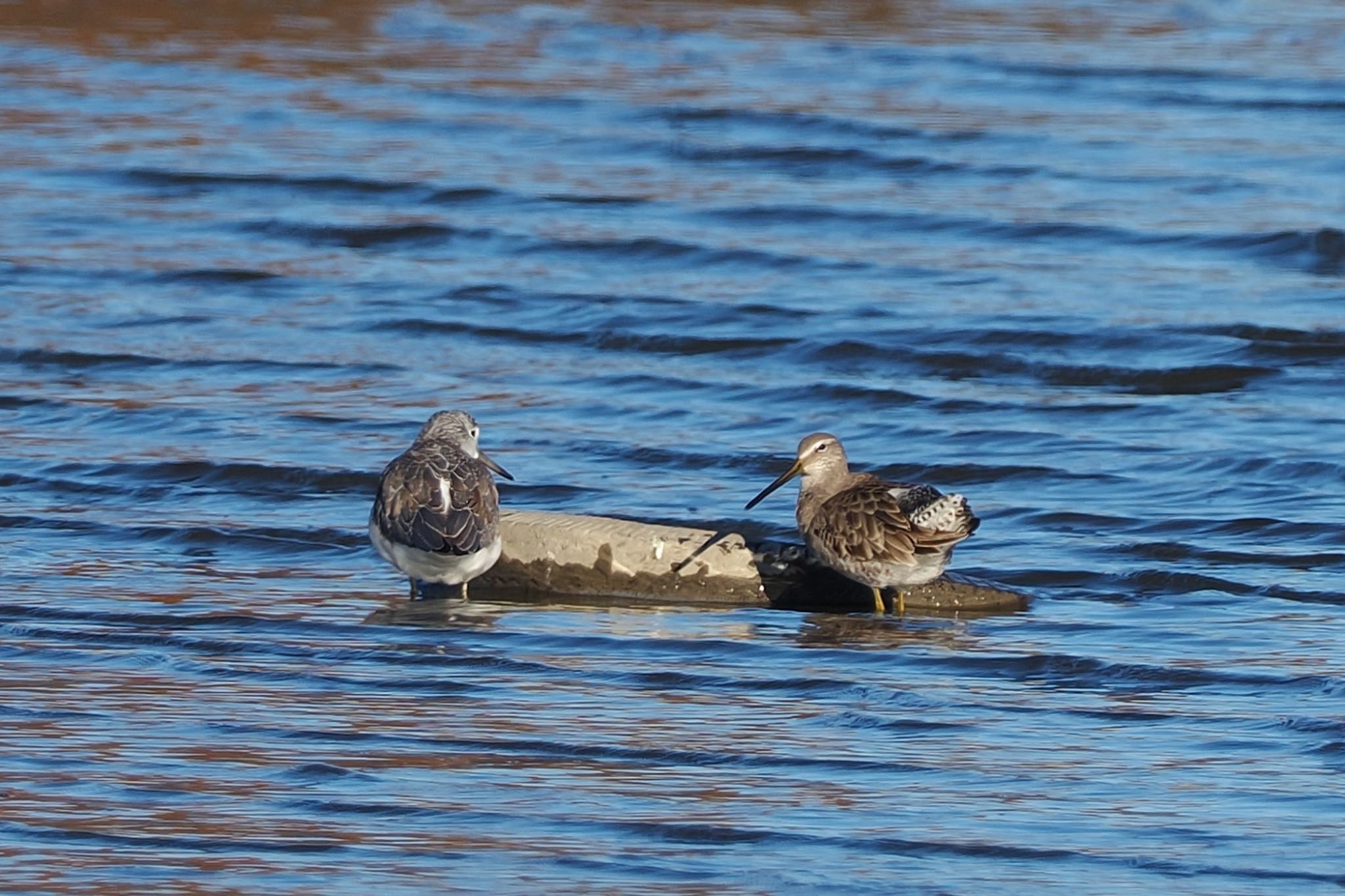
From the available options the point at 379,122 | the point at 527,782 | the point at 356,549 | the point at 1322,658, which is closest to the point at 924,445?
the point at 356,549

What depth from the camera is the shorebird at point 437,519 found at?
7879mm

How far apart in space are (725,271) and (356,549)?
4.87 metres

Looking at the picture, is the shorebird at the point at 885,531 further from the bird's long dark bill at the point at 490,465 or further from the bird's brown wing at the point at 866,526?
the bird's long dark bill at the point at 490,465

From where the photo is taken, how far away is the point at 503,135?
16.7 meters

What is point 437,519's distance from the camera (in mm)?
7883

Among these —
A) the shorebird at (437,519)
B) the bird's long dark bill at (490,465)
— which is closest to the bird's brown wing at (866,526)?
the shorebird at (437,519)

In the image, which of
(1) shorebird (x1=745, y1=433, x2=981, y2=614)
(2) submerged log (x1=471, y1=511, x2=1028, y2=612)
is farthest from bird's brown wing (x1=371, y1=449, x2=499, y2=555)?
(1) shorebird (x1=745, y1=433, x2=981, y2=614)

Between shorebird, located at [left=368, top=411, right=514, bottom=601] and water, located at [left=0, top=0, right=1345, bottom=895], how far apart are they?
157 millimetres

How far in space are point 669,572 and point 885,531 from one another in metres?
0.70

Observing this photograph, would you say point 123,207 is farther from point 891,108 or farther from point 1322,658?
point 1322,658

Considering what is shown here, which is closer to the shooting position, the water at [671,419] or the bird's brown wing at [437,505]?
the water at [671,419]

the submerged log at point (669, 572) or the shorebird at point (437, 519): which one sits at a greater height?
the shorebird at point (437, 519)

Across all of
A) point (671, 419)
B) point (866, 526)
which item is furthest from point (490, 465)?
point (671, 419)

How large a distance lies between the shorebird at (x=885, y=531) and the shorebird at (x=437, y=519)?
978 millimetres
